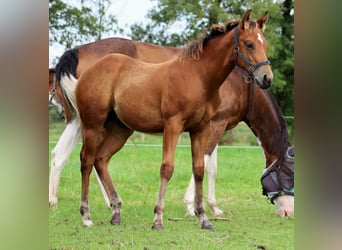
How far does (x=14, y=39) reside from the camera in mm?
1126

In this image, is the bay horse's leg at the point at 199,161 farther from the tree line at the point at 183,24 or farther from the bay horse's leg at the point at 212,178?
the tree line at the point at 183,24

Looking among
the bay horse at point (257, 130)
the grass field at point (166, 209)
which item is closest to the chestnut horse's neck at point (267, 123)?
the bay horse at point (257, 130)

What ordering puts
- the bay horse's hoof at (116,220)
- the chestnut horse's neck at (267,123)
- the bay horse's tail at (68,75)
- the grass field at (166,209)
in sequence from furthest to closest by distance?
the chestnut horse's neck at (267,123) < the bay horse's tail at (68,75) < the bay horse's hoof at (116,220) < the grass field at (166,209)

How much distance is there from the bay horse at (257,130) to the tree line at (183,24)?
3.9 inches

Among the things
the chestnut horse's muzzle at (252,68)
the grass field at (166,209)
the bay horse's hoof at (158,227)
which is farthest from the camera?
the bay horse's hoof at (158,227)

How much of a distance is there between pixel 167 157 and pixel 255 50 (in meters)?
0.63

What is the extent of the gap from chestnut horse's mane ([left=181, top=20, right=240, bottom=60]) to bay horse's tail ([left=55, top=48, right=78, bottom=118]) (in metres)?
0.60

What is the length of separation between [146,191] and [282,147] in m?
0.74

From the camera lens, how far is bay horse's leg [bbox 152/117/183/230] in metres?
2.23

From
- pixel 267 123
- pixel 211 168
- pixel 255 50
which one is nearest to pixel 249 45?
pixel 255 50

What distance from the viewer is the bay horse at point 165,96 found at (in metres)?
2.20

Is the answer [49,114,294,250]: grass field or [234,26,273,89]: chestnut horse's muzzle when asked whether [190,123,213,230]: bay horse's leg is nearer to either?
[49,114,294,250]: grass field

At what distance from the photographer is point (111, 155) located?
2.53m

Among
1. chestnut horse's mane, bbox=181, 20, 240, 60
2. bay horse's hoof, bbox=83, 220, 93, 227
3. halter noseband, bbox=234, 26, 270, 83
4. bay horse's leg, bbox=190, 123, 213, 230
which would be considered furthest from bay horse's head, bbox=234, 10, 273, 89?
bay horse's hoof, bbox=83, 220, 93, 227
